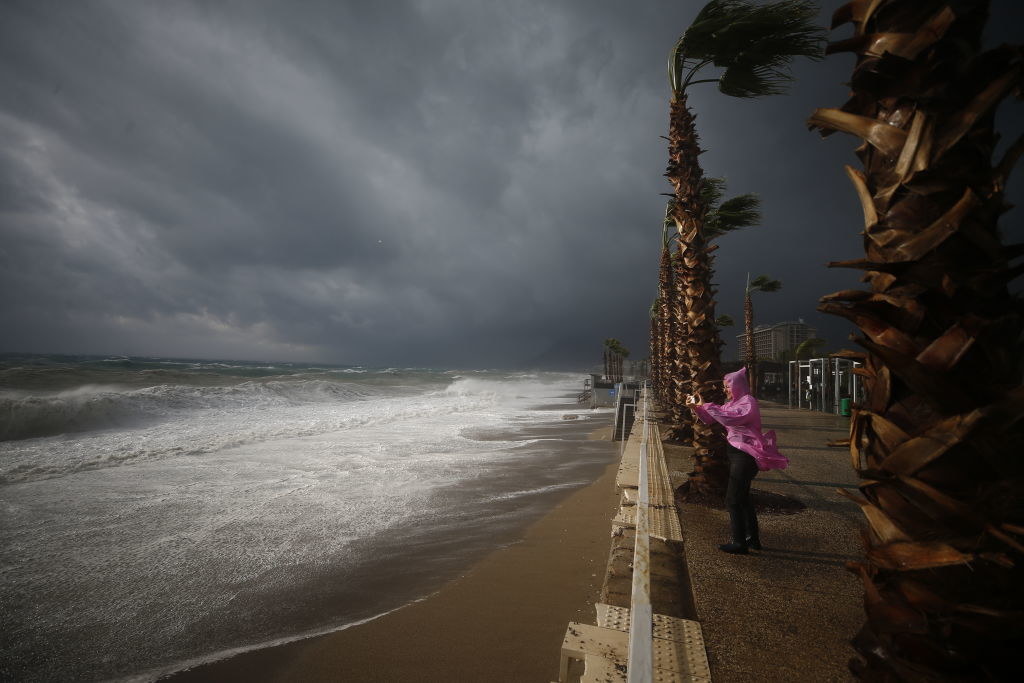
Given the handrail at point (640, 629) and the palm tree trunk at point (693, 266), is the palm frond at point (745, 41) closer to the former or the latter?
the palm tree trunk at point (693, 266)

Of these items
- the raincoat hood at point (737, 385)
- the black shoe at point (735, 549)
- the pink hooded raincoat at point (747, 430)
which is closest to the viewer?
the black shoe at point (735, 549)

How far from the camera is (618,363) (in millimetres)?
46344

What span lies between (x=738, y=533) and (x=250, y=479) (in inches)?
290

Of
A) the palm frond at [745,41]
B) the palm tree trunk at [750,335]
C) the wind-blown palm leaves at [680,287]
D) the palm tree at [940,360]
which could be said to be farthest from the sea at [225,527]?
the palm tree trunk at [750,335]

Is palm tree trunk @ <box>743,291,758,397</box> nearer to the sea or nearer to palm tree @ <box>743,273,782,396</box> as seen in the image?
palm tree @ <box>743,273,782,396</box>

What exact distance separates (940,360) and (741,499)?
246cm

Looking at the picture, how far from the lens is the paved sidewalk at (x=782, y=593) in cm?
212

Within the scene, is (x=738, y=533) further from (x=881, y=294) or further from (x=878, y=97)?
(x=878, y=97)

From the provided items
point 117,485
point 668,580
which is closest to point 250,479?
point 117,485

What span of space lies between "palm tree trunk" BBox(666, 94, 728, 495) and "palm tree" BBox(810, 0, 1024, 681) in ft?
12.7

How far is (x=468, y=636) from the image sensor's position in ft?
11.0

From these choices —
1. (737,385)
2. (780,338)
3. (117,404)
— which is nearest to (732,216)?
(737,385)

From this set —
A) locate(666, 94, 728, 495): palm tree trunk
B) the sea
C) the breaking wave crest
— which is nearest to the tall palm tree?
locate(666, 94, 728, 495): palm tree trunk

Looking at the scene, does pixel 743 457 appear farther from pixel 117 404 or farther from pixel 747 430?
pixel 117 404
